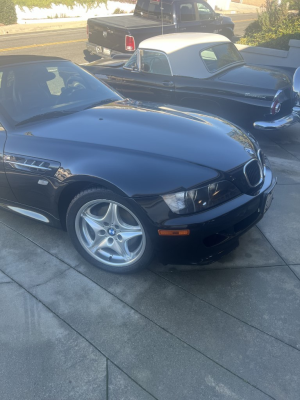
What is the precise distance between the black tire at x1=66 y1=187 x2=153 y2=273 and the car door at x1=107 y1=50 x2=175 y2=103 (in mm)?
3593

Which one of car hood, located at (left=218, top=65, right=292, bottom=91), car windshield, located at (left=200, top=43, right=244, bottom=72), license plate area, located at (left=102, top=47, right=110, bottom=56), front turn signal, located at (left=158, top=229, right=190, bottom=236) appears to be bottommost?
license plate area, located at (left=102, top=47, right=110, bottom=56)

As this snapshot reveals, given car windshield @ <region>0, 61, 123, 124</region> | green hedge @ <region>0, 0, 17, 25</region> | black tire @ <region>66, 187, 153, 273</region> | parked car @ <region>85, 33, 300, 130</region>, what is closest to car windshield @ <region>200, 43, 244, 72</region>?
parked car @ <region>85, 33, 300, 130</region>

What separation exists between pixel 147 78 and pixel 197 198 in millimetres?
4137

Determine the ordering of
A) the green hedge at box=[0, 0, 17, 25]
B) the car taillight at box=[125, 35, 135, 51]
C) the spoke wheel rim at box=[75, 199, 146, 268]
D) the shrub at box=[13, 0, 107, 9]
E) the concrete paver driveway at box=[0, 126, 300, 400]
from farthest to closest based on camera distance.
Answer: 1. the shrub at box=[13, 0, 107, 9]
2. the green hedge at box=[0, 0, 17, 25]
3. the car taillight at box=[125, 35, 135, 51]
4. the spoke wheel rim at box=[75, 199, 146, 268]
5. the concrete paver driveway at box=[0, 126, 300, 400]

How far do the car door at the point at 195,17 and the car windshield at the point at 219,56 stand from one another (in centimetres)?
491

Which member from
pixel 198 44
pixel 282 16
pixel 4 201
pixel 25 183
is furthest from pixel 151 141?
pixel 282 16

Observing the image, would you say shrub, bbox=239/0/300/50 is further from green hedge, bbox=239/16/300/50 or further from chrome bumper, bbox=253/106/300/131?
chrome bumper, bbox=253/106/300/131

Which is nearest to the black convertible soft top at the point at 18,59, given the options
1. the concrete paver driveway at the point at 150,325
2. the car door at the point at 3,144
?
Answer: the car door at the point at 3,144

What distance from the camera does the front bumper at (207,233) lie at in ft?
9.16

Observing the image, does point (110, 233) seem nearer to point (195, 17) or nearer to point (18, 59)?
point (18, 59)

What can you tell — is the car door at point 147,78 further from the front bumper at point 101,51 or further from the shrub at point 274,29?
the shrub at point 274,29

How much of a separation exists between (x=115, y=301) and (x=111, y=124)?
59.5 inches

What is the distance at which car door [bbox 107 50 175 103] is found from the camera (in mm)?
6273

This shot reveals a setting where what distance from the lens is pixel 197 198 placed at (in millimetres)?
2826
